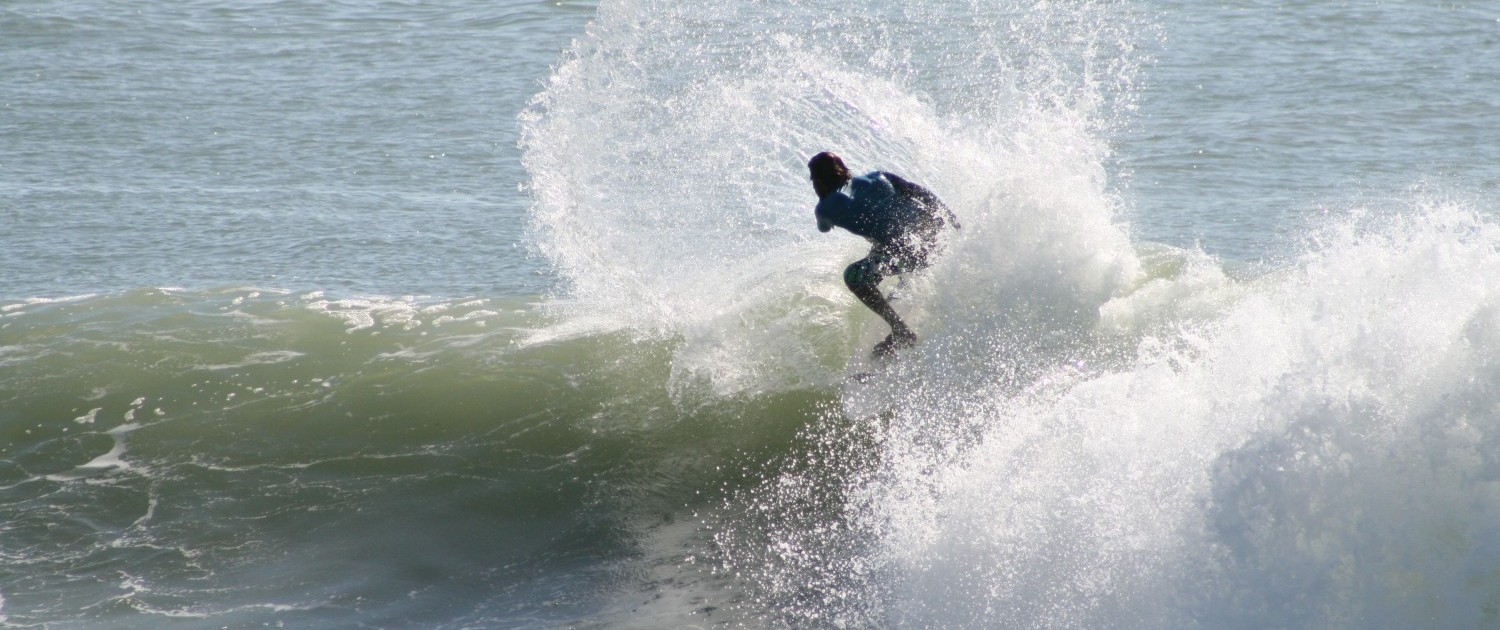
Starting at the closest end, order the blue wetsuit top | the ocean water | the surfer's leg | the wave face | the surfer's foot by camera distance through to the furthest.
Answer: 1. the wave face
2. the ocean water
3. the blue wetsuit top
4. the surfer's leg
5. the surfer's foot

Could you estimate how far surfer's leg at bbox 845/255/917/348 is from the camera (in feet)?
26.6

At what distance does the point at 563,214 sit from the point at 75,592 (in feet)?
14.4

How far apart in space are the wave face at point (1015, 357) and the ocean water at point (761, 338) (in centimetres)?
2

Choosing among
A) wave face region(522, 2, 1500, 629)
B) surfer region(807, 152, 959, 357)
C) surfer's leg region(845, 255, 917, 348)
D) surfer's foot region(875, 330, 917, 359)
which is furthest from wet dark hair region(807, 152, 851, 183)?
surfer's foot region(875, 330, 917, 359)

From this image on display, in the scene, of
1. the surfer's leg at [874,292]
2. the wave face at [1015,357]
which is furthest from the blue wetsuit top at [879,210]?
the wave face at [1015,357]

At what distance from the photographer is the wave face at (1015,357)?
197 inches

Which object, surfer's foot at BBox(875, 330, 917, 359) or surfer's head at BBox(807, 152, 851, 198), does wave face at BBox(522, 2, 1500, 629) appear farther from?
surfer's head at BBox(807, 152, 851, 198)

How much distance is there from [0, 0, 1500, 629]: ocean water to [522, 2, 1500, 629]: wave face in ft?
0.08

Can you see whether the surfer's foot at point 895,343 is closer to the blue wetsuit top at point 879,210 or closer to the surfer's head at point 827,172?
the blue wetsuit top at point 879,210

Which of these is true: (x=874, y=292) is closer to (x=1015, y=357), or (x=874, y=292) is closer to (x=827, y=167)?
(x=827, y=167)

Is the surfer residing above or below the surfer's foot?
above

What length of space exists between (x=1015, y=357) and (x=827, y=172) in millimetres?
1606

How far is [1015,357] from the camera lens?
26.7 feet

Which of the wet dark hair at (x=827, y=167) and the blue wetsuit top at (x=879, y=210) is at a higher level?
the wet dark hair at (x=827, y=167)
